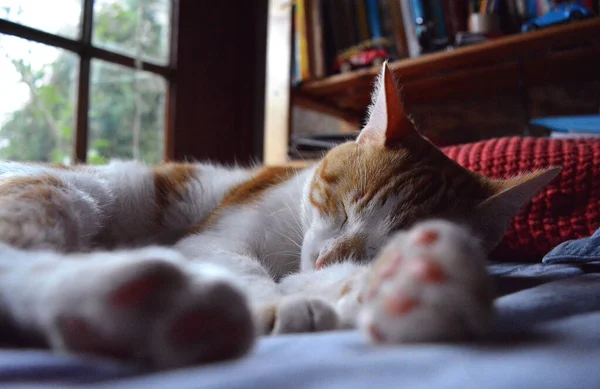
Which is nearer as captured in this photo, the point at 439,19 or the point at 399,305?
the point at 399,305

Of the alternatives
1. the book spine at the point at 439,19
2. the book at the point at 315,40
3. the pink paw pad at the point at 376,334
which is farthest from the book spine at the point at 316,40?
the pink paw pad at the point at 376,334

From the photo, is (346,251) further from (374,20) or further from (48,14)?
(48,14)

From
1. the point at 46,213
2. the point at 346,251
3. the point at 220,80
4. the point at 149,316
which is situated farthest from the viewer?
the point at 220,80

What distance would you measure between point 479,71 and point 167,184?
140 cm

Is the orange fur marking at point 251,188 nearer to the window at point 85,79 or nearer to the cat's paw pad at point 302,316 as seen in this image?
the cat's paw pad at point 302,316

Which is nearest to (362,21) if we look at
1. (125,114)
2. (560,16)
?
(560,16)

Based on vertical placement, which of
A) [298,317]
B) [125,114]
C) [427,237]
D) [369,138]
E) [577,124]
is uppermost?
[125,114]

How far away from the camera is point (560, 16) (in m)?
1.67

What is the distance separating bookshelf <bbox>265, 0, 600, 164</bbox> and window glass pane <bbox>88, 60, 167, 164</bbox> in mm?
671

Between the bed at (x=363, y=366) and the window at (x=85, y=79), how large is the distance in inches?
73.5

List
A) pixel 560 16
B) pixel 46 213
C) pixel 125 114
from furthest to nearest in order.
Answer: pixel 125 114, pixel 560 16, pixel 46 213

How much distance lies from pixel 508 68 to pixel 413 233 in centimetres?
174

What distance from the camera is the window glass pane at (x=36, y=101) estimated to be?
1.92m

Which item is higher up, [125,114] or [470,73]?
[470,73]
